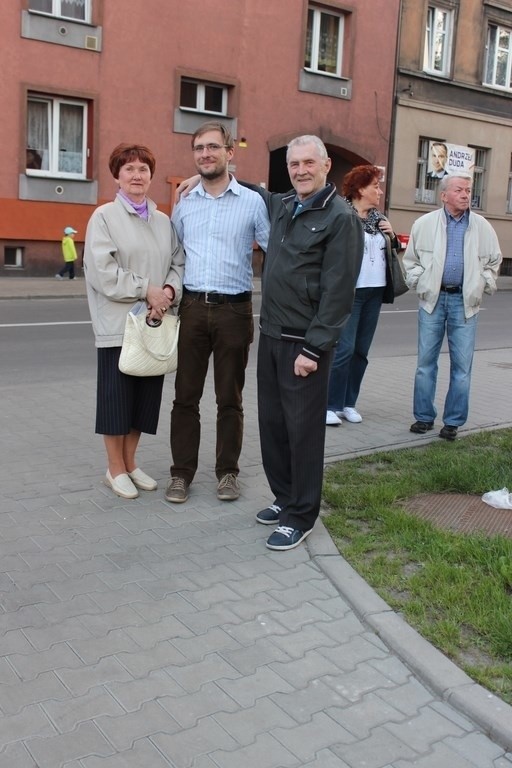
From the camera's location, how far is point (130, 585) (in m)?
3.73

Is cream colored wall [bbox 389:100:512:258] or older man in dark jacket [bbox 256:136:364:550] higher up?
cream colored wall [bbox 389:100:512:258]

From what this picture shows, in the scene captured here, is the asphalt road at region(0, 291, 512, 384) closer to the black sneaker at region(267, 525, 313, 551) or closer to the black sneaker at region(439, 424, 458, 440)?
the black sneaker at region(439, 424, 458, 440)

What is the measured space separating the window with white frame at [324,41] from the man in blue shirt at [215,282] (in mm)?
21691

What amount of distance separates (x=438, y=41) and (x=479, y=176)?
498cm

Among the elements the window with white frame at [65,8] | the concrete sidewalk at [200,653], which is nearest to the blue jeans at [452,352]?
the concrete sidewalk at [200,653]

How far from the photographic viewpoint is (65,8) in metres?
20.3

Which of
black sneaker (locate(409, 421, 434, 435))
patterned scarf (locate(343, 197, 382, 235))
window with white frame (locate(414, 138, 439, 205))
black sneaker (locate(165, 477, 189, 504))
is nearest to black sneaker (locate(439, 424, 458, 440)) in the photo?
black sneaker (locate(409, 421, 434, 435))

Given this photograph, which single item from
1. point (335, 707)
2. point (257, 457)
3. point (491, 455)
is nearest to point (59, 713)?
Answer: point (335, 707)

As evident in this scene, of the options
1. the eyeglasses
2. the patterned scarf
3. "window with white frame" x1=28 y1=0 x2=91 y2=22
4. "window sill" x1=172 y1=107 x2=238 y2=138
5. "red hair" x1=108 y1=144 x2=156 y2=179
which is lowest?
the patterned scarf

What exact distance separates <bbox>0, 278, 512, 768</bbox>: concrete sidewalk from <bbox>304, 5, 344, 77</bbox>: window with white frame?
22.4 metres

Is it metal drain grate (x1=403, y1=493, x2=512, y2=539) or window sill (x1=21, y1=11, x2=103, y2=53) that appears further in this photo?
window sill (x1=21, y1=11, x2=103, y2=53)

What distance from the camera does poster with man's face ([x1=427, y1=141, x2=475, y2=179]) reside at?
92.9ft

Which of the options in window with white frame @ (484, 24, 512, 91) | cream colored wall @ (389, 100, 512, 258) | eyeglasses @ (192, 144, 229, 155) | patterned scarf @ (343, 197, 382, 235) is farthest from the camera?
window with white frame @ (484, 24, 512, 91)

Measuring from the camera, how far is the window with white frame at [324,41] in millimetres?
24742
